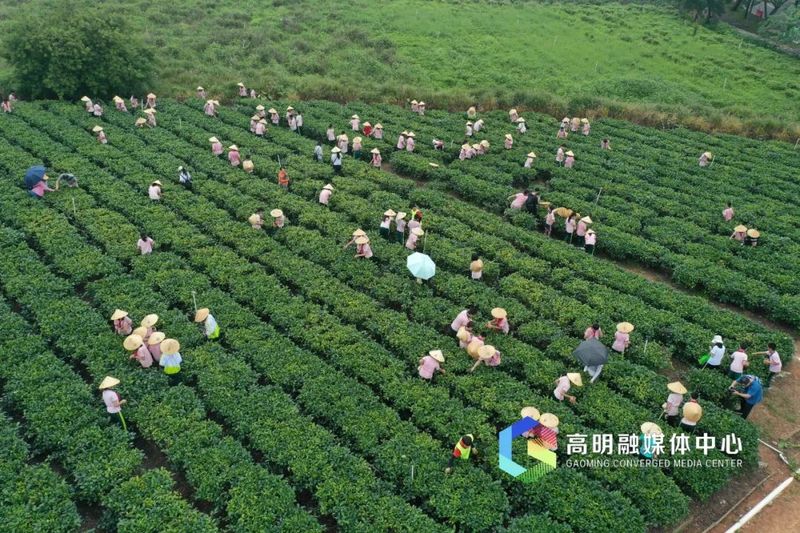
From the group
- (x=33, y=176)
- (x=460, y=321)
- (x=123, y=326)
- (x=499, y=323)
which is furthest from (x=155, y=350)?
(x=33, y=176)

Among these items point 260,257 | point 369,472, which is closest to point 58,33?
point 260,257

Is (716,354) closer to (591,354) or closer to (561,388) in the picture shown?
(591,354)

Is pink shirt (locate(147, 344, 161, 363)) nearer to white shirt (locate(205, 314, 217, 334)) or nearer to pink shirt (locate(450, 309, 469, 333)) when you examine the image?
white shirt (locate(205, 314, 217, 334))

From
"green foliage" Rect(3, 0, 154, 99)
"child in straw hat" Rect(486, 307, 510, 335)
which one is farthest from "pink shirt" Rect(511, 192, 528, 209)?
"green foliage" Rect(3, 0, 154, 99)

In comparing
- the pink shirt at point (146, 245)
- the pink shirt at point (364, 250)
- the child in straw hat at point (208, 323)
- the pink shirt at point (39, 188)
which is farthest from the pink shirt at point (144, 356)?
the pink shirt at point (39, 188)

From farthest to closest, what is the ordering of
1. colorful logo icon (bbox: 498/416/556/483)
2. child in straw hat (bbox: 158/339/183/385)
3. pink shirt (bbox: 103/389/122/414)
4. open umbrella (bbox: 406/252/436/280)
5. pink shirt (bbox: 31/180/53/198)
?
pink shirt (bbox: 31/180/53/198), open umbrella (bbox: 406/252/436/280), child in straw hat (bbox: 158/339/183/385), pink shirt (bbox: 103/389/122/414), colorful logo icon (bbox: 498/416/556/483)

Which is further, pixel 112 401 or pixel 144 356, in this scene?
pixel 144 356

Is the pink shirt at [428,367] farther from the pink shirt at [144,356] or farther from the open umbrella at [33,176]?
the open umbrella at [33,176]
